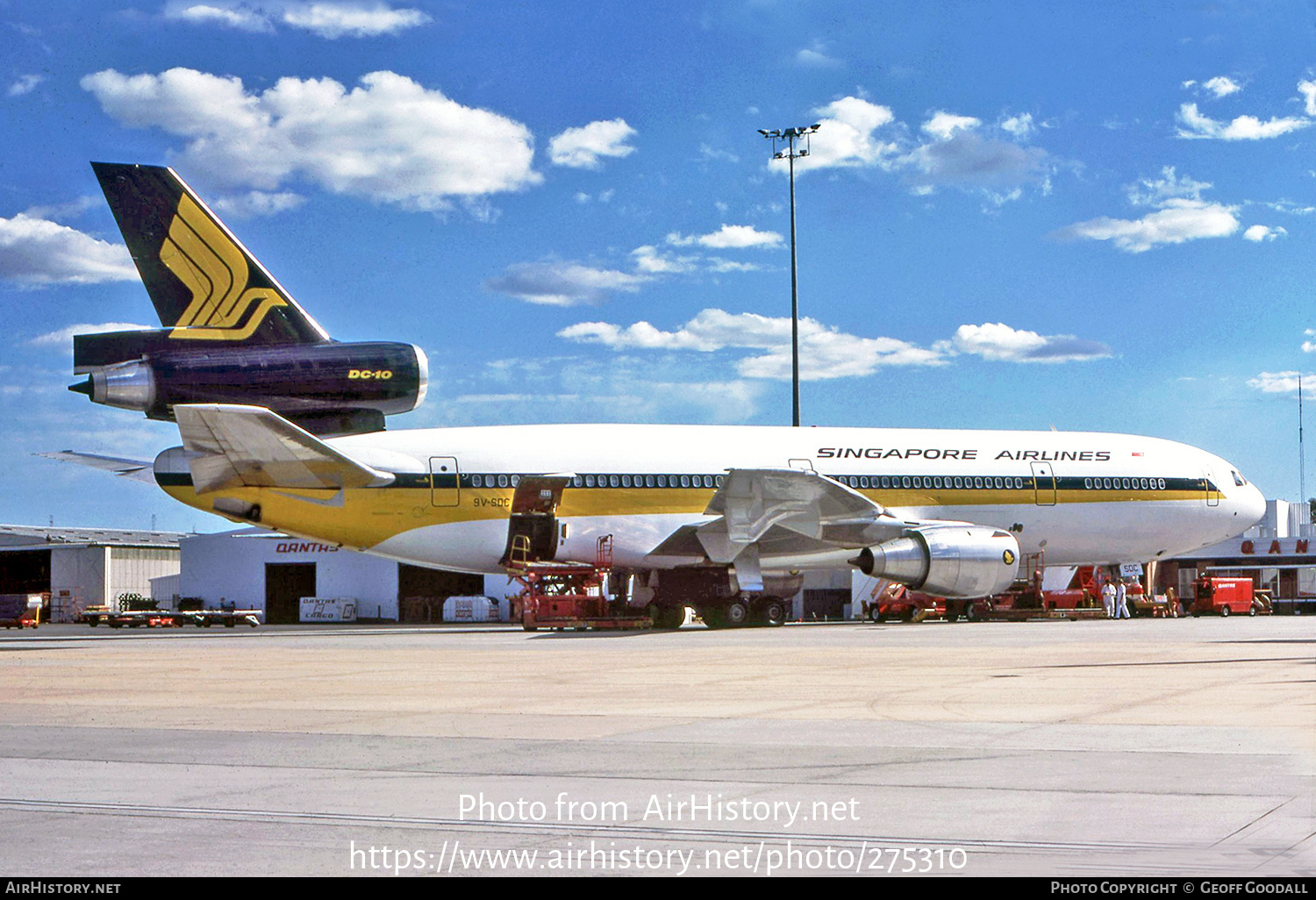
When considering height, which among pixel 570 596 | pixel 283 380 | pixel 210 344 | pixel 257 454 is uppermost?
pixel 210 344

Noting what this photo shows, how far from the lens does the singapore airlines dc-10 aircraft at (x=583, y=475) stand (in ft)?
86.0

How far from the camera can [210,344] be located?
26.2 m

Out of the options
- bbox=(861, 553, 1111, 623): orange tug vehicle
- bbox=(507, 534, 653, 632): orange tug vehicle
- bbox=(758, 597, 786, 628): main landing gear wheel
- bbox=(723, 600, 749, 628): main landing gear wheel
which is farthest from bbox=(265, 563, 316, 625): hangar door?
bbox=(758, 597, 786, 628): main landing gear wheel

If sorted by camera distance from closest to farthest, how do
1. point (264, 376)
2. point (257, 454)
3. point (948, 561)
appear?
point (264, 376)
point (257, 454)
point (948, 561)

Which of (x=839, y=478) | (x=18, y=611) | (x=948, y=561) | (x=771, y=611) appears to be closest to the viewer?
(x=948, y=561)

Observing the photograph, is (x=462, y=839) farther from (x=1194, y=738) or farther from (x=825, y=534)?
(x=825, y=534)

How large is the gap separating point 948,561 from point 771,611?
520 cm

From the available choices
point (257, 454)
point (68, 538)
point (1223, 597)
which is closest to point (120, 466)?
point (257, 454)

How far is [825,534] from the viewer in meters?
31.7

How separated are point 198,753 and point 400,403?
18.7 meters

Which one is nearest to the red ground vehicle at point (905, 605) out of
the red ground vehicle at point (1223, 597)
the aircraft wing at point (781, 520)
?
the aircraft wing at point (781, 520)

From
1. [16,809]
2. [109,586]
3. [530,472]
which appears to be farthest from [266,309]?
[109,586]

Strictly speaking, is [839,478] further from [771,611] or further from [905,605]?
[905,605]

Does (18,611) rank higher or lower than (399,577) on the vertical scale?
lower
